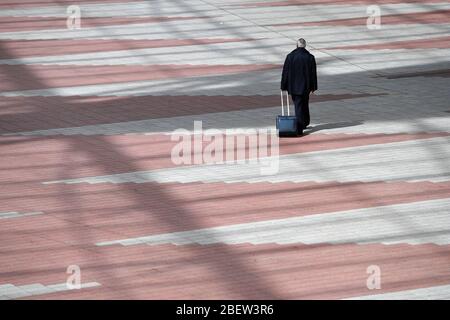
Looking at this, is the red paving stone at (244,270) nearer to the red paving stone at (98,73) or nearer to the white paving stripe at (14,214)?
the white paving stripe at (14,214)

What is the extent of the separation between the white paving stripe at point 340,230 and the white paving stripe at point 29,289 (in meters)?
1.60

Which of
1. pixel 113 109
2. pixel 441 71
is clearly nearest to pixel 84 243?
pixel 113 109

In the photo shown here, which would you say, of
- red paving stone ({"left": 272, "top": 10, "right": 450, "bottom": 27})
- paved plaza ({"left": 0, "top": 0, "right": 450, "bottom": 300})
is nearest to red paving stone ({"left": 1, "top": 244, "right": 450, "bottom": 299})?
paved plaza ({"left": 0, "top": 0, "right": 450, "bottom": 300})

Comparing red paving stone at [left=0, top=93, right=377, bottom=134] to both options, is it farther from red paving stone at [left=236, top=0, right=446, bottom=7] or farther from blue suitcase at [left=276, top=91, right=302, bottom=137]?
red paving stone at [left=236, top=0, right=446, bottom=7]

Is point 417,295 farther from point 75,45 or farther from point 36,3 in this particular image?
point 36,3

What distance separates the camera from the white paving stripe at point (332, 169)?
17625 millimetres

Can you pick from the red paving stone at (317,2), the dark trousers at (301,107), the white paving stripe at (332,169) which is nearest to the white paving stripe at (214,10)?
the red paving stone at (317,2)

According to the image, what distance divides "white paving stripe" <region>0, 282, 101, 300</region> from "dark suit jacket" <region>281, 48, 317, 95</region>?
7450 millimetres

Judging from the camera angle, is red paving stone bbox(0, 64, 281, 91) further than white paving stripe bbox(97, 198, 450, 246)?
Yes

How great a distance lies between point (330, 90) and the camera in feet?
78.6

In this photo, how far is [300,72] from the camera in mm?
19734

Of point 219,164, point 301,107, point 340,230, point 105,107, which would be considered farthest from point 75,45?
point 340,230

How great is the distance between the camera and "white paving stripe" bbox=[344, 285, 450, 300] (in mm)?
12594

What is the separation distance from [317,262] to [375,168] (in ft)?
14.9
